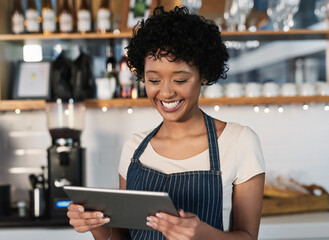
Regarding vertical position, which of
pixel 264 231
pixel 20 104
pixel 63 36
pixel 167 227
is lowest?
pixel 264 231

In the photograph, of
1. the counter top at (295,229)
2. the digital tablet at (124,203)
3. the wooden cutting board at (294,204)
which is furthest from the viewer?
the wooden cutting board at (294,204)

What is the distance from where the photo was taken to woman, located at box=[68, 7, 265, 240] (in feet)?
4.30

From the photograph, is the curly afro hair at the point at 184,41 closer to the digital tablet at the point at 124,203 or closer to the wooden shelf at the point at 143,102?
the digital tablet at the point at 124,203

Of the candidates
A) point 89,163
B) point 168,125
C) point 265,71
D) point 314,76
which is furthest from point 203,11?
point 168,125

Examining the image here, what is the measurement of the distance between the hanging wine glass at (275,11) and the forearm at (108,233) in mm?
1777

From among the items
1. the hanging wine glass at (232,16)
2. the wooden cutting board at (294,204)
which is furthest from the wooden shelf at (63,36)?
the wooden cutting board at (294,204)

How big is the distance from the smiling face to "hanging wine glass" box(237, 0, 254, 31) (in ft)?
5.12

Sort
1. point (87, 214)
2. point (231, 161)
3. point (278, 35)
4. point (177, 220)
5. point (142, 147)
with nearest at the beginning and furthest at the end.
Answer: point (177, 220), point (87, 214), point (231, 161), point (142, 147), point (278, 35)

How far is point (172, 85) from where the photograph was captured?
132 cm

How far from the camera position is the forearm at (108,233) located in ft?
4.66

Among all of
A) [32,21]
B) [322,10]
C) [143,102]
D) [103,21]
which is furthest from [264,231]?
[32,21]

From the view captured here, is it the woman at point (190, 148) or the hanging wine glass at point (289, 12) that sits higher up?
the hanging wine glass at point (289, 12)

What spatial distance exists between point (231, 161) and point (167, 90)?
27 cm

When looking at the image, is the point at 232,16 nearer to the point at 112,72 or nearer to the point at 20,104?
the point at 112,72
